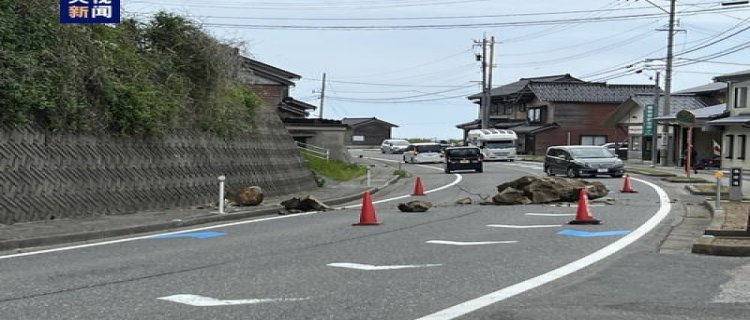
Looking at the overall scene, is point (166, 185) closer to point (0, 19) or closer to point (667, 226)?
point (0, 19)

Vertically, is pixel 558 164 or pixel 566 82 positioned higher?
pixel 566 82

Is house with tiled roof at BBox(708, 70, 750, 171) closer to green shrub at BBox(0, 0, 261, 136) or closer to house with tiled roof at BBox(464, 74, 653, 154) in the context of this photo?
house with tiled roof at BBox(464, 74, 653, 154)

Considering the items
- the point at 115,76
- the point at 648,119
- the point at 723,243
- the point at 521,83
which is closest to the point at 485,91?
the point at 521,83

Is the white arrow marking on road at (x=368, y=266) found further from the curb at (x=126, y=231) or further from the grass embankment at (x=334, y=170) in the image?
the grass embankment at (x=334, y=170)

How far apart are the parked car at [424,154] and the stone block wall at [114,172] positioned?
39.0 meters

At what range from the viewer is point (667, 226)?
13672 millimetres

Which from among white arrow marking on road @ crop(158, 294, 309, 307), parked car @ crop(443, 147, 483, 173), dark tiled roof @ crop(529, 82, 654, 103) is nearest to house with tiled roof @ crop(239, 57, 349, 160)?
parked car @ crop(443, 147, 483, 173)

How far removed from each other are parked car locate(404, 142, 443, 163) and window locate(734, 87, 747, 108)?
23228 mm

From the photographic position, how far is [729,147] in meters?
45.9

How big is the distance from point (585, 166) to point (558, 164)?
2.65 metres

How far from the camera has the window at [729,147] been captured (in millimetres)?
45594

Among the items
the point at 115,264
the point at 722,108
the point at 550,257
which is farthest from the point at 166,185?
the point at 722,108

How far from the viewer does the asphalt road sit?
21.6ft

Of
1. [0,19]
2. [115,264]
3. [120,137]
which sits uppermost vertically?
[0,19]
